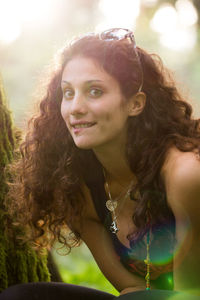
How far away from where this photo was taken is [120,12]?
34.0ft

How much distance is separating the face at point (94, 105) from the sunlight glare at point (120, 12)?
273 inches

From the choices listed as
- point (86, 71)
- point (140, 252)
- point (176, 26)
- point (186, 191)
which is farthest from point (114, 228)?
point (176, 26)

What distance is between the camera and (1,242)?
2.68 meters

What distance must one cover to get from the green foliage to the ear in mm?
2050

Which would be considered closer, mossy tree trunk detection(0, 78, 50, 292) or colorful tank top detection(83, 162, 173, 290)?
colorful tank top detection(83, 162, 173, 290)

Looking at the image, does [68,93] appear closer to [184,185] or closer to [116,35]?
[116,35]

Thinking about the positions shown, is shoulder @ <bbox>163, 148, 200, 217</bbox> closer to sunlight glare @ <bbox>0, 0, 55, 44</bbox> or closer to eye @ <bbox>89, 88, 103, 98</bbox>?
eye @ <bbox>89, 88, 103, 98</bbox>

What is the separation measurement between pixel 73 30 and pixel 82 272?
7468 mm

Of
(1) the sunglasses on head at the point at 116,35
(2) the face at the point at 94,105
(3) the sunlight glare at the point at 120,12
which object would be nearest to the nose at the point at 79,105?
(2) the face at the point at 94,105

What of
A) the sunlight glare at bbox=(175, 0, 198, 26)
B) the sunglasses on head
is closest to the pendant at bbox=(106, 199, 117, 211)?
the sunglasses on head

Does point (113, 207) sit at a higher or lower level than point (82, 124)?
lower

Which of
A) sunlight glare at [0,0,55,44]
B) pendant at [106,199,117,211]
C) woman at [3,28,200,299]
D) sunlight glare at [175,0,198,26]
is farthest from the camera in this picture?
sunlight glare at [0,0,55,44]

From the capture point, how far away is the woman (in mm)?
2314

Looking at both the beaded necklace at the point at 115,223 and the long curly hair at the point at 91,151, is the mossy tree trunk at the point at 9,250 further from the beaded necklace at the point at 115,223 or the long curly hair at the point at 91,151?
the beaded necklace at the point at 115,223
